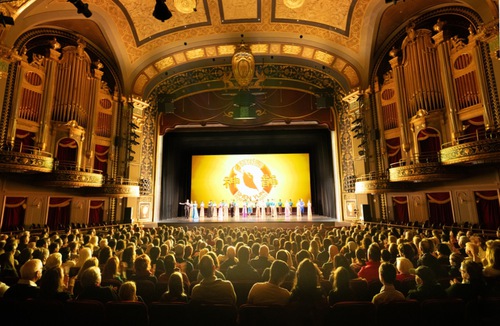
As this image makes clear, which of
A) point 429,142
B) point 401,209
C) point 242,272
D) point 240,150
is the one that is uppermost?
point 240,150

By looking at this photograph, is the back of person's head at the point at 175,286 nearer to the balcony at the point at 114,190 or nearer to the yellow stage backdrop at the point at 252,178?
the balcony at the point at 114,190

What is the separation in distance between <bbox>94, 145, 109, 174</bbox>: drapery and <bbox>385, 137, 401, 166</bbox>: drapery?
1369 centimetres

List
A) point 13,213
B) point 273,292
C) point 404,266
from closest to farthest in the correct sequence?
point 273,292, point 404,266, point 13,213

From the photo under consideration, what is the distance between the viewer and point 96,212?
1295 cm

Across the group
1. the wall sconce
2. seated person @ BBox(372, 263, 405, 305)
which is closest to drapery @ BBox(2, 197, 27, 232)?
seated person @ BBox(372, 263, 405, 305)

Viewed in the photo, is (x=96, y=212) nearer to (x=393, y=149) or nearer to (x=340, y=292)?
(x=340, y=292)

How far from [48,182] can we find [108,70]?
6.71 meters

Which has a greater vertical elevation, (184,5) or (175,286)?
(184,5)

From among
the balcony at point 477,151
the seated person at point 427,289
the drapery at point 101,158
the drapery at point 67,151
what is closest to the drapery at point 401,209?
the balcony at point 477,151

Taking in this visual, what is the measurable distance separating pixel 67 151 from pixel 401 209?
1510cm

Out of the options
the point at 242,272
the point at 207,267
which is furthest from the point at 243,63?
the point at 207,267

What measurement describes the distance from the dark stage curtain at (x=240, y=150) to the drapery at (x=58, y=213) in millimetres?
5810

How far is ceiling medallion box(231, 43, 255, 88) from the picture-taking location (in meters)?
12.7

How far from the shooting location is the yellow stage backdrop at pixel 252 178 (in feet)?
65.1
